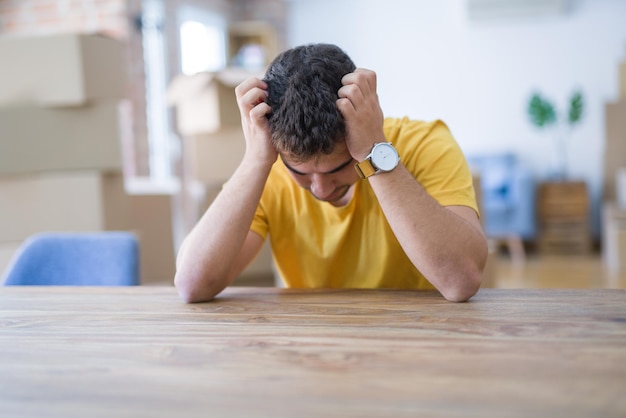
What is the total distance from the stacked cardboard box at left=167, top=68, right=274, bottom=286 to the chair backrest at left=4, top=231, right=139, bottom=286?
133 centimetres

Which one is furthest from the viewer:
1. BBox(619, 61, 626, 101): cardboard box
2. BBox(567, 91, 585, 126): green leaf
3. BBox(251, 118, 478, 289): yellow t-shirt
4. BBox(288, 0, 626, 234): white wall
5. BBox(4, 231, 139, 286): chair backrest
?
BBox(288, 0, 626, 234): white wall

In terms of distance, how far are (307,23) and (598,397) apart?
19.4 feet

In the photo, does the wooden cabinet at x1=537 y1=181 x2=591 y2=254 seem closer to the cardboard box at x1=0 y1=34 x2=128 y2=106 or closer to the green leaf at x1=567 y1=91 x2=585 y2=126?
the green leaf at x1=567 y1=91 x2=585 y2=126

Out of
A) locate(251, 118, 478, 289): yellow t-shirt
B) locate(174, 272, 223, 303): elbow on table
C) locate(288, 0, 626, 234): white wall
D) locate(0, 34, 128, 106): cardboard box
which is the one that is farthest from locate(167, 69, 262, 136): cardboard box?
locate(288, 0, 626, 234): white wall

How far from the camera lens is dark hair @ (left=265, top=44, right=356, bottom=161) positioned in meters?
1.08

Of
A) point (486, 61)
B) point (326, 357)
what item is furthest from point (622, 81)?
point (326, 357)

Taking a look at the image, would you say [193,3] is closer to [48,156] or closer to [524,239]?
[48,156]

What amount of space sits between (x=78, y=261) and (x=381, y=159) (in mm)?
937

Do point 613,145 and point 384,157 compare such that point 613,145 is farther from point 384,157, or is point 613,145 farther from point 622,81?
point 384,157

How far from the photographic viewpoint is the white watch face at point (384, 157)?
1.12 metres

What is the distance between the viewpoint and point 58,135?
2.56 m

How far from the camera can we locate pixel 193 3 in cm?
533

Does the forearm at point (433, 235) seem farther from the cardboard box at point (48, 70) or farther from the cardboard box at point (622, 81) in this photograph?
the cardboard box at point (622, 81)

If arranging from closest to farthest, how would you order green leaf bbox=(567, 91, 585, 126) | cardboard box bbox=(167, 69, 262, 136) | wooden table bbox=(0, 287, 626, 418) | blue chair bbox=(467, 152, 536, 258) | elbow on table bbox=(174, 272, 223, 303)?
wooden table bbox=(0, 287, 626, 418) < elbow on table bbox=(174, 272, 223, 303) < cardboard box bbox=(167, 69, 262, 136) < green leaf bbox=(567, 91, 585, 126) < blue chair bbox=(467, 152, 536, 258)
